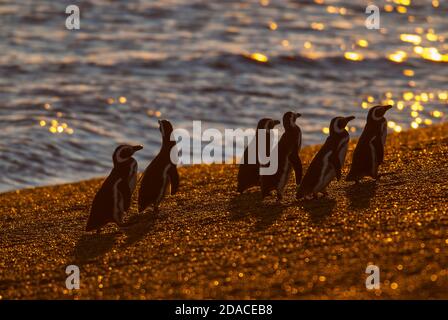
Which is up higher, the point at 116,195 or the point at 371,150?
the point at 371,150

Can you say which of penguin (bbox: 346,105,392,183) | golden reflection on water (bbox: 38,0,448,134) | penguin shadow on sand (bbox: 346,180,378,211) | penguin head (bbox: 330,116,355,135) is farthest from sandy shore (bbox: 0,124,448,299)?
golden reflection on water (bbox: 38,0,448,134)

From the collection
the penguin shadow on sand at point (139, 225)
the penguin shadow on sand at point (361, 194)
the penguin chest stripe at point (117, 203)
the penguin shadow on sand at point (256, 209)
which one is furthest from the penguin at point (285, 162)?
the penguin chest stripe at point (117, 203)

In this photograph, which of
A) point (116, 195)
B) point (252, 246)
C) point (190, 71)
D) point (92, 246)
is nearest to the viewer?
point (252, 246)

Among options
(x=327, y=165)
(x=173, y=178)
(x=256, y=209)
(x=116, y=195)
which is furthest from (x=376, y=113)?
(x=116, y=195)

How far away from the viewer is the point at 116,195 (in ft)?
33.0

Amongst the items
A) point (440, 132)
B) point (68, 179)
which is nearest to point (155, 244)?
point (68, 179)

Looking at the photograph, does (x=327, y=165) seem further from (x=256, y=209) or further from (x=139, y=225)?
(x=139, y=225)

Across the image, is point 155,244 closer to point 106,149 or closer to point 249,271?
point 249,271

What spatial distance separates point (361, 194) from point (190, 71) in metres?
13.9

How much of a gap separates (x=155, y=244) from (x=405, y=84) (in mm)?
14120

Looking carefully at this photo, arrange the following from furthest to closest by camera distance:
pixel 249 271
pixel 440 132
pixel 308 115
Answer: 1. pixel 308 115
2. pixel 440 132
3. pixel 249 271

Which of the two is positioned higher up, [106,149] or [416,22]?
[416,22]

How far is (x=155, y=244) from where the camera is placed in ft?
30.4

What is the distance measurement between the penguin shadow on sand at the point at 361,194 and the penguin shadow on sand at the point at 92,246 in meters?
2.24
